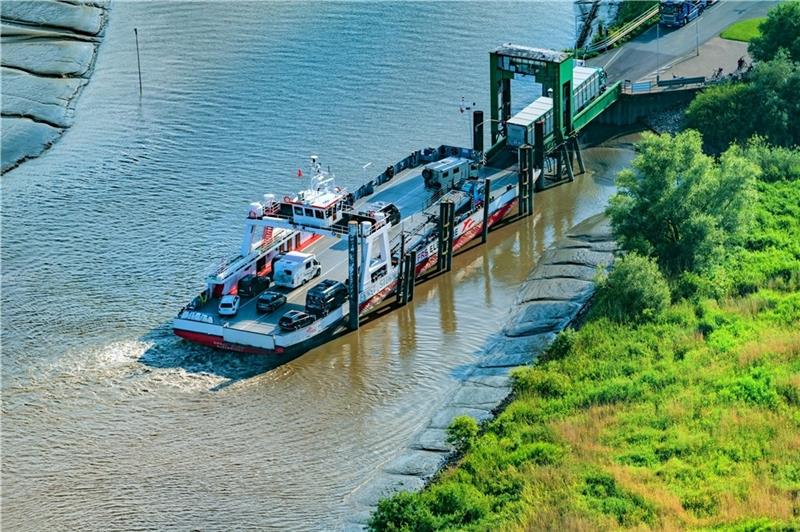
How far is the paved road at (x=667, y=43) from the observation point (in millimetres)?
103250

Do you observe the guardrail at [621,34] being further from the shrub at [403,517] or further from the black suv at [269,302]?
the shrub at [403,517]

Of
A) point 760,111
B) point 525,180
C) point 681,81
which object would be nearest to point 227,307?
point 525,180

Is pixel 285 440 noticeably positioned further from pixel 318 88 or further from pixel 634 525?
pixel 318 88

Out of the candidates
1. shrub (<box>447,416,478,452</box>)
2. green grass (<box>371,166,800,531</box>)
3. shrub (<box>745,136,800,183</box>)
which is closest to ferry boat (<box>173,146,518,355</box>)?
green grass (<box>371,166,800,531</box>)

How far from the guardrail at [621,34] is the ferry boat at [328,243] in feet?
83.6

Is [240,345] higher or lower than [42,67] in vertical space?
lower

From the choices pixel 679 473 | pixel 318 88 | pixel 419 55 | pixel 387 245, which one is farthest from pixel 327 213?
pixel 419 55

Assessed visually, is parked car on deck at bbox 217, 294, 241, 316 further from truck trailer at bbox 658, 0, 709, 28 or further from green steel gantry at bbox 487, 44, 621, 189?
truck trailer at bbox 658, 0, 709, 28

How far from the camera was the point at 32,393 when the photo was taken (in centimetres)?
6538

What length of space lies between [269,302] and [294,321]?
268 cm

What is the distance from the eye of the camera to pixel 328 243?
7850 centimetres

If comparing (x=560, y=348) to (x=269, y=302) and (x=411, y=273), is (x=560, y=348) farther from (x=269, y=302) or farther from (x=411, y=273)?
(x=269, y=302)

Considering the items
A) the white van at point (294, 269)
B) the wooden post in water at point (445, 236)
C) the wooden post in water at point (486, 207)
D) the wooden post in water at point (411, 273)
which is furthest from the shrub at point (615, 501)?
the wooden post in water at point (486, 207)

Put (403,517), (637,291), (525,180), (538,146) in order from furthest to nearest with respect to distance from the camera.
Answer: (538,146)
(525,180)
(637,291)
(403,517)
